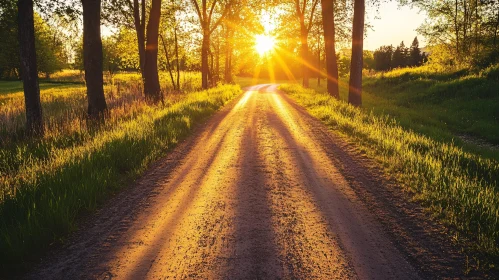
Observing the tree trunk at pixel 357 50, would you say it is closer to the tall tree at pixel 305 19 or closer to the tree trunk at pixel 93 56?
the tree trunk at pixel 93 56

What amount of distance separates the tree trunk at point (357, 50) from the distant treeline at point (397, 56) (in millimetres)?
66374

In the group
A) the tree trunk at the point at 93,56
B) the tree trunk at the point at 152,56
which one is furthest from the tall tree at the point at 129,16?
the tree trunk at the point at 93,56

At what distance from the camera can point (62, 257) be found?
2.97 m

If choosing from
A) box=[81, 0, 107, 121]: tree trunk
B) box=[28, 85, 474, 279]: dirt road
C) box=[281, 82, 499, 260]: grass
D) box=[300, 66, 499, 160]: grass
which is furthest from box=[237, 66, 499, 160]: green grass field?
box=[81, 0, 107, 121]: tree trunk

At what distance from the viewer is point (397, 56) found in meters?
75.1

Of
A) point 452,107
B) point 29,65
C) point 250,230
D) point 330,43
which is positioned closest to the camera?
point 250,230

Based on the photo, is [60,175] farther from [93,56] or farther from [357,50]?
[357,50]

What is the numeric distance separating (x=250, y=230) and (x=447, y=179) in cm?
349

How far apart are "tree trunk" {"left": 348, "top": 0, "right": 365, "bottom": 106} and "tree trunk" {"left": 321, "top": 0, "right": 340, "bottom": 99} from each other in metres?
3.37

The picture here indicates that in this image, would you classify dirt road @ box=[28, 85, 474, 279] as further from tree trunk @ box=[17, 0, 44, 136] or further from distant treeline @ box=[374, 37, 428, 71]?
distant treeline @ box=[374, 37, 428, 71]

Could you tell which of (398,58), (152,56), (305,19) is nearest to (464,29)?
(305,19)

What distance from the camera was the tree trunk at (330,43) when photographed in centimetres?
1664

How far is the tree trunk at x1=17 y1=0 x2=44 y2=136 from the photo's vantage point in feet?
26.7

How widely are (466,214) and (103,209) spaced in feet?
15.5
